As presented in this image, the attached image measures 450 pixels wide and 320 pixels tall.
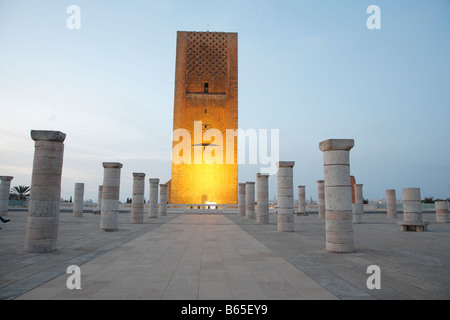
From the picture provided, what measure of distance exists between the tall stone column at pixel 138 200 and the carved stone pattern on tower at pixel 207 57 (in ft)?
75.8

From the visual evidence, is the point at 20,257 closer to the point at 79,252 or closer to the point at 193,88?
the point at 79,252

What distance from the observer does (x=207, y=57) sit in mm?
37562

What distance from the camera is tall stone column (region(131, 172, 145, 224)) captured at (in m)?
16.4

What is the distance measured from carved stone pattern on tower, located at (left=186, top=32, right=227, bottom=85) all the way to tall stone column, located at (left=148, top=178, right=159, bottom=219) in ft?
64.0

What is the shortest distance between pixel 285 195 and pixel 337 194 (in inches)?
202

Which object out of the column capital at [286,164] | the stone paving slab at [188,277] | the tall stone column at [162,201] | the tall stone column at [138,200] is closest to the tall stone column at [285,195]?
the column capital at [286,164]

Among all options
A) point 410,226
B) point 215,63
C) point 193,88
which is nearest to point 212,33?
point 215,63

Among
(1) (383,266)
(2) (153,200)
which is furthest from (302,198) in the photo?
(1) (383,266)

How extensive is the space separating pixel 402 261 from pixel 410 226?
7.95 m

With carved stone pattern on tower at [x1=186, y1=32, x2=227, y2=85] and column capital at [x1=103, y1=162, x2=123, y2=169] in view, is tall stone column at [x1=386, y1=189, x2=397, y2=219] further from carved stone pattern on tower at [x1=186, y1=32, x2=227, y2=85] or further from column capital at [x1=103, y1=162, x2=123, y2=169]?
carved stone pattern on tower at [x1=186, y1=32, x2=227, y2=85]

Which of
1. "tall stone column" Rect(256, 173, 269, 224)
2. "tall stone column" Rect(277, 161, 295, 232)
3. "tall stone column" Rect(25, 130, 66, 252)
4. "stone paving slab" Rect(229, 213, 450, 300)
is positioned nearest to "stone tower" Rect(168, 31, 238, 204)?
"tall stone column" Rect(256, 173, 269, 224)

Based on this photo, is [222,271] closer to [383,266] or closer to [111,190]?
[383,266]

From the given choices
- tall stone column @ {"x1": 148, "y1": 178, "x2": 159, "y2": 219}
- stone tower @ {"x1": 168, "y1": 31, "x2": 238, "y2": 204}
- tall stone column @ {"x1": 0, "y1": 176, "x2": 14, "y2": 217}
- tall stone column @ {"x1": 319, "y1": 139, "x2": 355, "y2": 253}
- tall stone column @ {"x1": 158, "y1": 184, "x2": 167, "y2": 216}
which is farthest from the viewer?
stone tower @ {"x1": 168, "y1": 31, "x2": 238, "y2": 204}

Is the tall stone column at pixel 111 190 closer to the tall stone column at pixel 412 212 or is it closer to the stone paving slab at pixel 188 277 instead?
the stone paving slab at pixel 188 277
